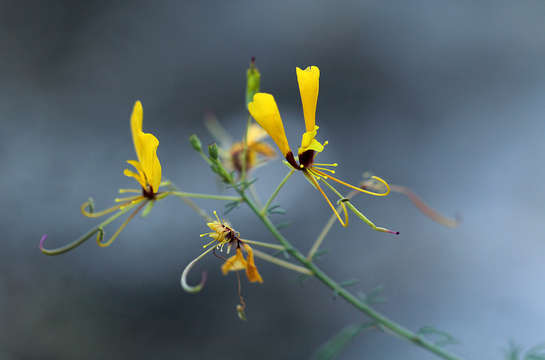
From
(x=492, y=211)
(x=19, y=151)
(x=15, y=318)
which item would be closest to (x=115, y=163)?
(x=19, y=151)

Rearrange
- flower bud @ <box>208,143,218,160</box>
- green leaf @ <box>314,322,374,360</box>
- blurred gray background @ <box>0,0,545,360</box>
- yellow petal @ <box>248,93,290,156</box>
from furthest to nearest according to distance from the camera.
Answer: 1. blurred gray background @ <box>0,0,545,360</box>
2. green leaf @ <box>314,322,374,360</box>
3. flower bud @ <box>208,143,218,160</box>
4. yellow petal @ <box>248,93,290,156</box>

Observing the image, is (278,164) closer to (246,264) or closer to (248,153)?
(248,153)

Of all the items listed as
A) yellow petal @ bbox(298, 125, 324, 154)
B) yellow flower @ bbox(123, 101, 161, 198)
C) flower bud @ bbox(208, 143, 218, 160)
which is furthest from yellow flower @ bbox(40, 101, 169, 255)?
yellow petal @ bbox(298, 125, 324, 154)

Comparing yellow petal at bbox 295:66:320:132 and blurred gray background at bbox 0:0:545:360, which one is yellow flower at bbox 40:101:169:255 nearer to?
yellow petal at bbox 295:66:320:132

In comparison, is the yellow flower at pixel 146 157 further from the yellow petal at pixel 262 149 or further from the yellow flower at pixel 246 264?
the yellow petal at pixel 262 149

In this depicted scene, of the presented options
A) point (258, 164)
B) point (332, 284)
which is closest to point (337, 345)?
point (332, 284)

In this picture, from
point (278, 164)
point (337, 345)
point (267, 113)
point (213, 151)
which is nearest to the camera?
point (267, 113)
